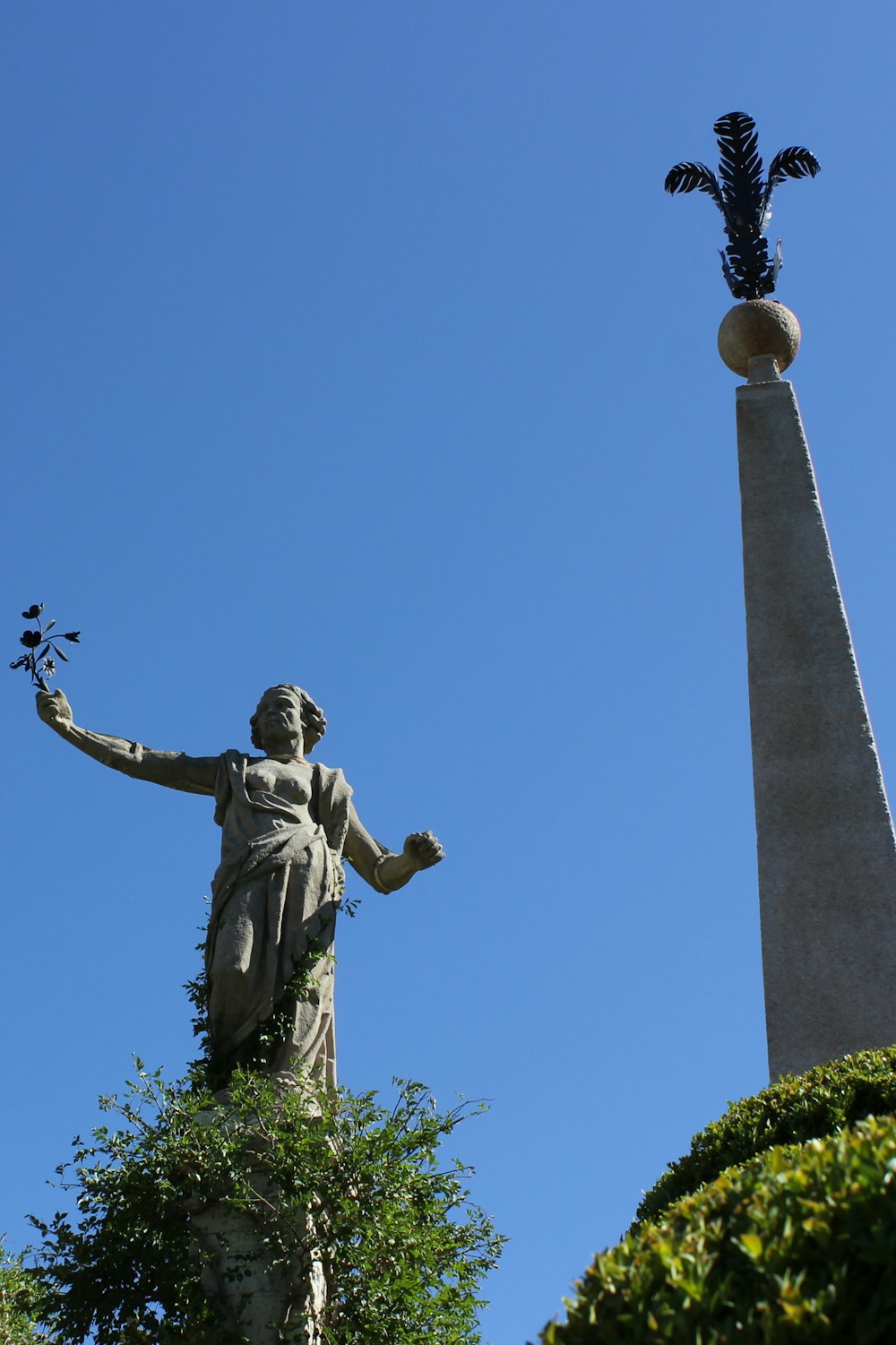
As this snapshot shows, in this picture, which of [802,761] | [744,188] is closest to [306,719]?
[802,761]

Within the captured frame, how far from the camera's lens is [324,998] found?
21.1ft

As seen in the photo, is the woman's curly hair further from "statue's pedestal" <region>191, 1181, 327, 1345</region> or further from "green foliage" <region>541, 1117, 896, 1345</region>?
"green foliage" <region>541, 1117, 896, 1345</region>

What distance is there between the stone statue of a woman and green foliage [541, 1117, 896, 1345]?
326cm

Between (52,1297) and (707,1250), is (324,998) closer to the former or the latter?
(52,1297)

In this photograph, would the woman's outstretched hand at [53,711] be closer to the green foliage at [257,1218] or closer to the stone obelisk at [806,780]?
the green foliage at [257,1218]

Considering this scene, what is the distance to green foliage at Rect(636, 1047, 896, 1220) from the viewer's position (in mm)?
5098

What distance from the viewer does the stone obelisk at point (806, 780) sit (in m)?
7.74

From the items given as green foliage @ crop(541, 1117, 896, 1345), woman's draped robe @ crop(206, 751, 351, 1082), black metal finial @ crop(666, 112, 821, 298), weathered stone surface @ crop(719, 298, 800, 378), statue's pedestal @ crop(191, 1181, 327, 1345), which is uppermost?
black metal finial @ crop(666, 112, 821, 298)

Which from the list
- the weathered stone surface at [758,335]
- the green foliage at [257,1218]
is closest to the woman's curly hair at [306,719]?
the green foliage at [257,1218]

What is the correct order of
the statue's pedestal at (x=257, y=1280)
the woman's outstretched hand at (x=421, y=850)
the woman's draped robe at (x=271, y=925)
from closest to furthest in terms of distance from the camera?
the statue's pedestal at (x=257, y=1280) < the woman's draped robe at (x=271, y=925) < the woman's outstretched hand at (x=421, y=850)

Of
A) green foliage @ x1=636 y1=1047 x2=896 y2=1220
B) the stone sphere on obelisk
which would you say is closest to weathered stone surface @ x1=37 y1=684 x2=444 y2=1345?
green foliage @ x1=636 y1=1047 x2=896 y2=1220

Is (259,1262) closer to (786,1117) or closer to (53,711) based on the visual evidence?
(786,1117)

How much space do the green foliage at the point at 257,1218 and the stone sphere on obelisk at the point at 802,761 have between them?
283 centimetres

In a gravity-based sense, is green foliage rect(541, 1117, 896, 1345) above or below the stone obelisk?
below
